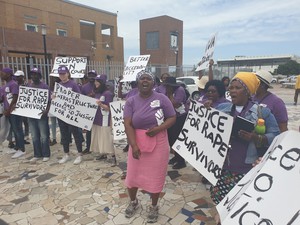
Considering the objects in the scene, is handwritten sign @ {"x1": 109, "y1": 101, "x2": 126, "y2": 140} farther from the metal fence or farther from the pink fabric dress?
the metal fence

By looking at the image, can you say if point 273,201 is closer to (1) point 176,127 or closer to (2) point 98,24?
(1) point 176,127

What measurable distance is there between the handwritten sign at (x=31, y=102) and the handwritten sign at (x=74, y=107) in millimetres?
233

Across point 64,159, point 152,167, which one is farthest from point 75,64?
point 152,167

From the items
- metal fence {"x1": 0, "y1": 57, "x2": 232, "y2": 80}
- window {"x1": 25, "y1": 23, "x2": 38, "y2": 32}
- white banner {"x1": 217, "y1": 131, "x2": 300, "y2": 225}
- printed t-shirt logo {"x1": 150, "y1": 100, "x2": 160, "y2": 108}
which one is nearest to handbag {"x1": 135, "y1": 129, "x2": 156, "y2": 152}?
printed t-shirt logo {"x1": 150, "y1": 100, "x2": 160, "y2": 108}

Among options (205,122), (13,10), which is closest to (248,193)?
(205,122)

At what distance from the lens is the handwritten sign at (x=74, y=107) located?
5.08 m

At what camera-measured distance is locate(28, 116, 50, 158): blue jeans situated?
207 inches

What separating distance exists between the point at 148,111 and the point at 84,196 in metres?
1.84

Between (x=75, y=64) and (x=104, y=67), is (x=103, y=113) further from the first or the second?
(x=104, y=67)

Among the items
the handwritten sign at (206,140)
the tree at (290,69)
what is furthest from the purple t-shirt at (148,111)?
the tree at (290,69)

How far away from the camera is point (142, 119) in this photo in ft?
9.69

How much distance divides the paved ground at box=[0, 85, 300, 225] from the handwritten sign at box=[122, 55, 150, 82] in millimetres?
2222

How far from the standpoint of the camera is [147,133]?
2.96m

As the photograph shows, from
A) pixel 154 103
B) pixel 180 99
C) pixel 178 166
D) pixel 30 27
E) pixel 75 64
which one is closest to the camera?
pixel 154 103
